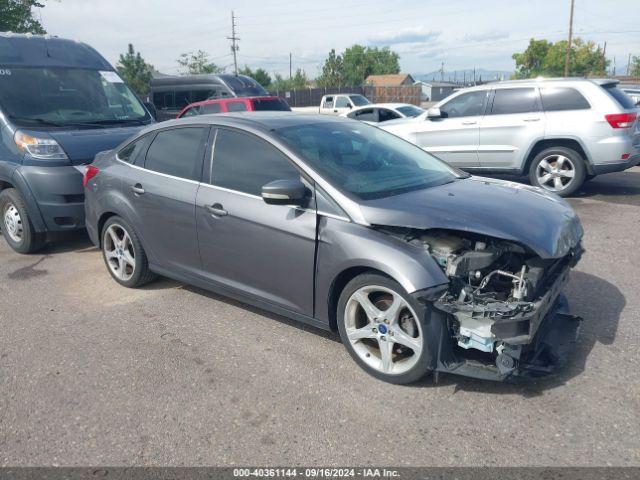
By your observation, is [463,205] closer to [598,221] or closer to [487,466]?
[487,466]

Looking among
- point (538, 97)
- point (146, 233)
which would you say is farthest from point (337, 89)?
point (146, 233)

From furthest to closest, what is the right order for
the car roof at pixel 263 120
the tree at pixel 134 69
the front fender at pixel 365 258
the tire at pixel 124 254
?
the tree at pixel 134 69
the tire at pixel 124 254
the car roof at pixel 263 120
the front fender at pixel 365 258

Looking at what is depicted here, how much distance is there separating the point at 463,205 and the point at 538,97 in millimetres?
6049

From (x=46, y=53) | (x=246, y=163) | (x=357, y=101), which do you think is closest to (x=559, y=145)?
(x=246, y=163)

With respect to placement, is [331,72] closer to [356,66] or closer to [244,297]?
[356,66]

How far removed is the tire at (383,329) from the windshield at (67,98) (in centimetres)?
503

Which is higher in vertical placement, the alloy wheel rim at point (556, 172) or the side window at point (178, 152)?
the side window at point (178, 152)

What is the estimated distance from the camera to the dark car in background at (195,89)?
16.8m

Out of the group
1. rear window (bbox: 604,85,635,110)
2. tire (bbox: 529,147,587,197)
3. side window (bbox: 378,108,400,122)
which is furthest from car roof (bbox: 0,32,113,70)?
side window (bbox: 378,108,400,122)

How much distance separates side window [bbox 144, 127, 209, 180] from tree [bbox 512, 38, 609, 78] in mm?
84524

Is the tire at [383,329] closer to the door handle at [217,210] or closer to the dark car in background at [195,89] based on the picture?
the door handle at [217,210]

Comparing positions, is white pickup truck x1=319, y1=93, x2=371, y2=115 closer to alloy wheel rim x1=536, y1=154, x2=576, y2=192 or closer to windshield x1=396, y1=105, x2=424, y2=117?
→ windshield x1=396, y1=105, x2=424, y2=117

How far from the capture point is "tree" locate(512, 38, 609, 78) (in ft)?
265

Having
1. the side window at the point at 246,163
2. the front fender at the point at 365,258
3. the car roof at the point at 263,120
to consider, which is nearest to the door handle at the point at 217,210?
the side window at the point at 246,163
